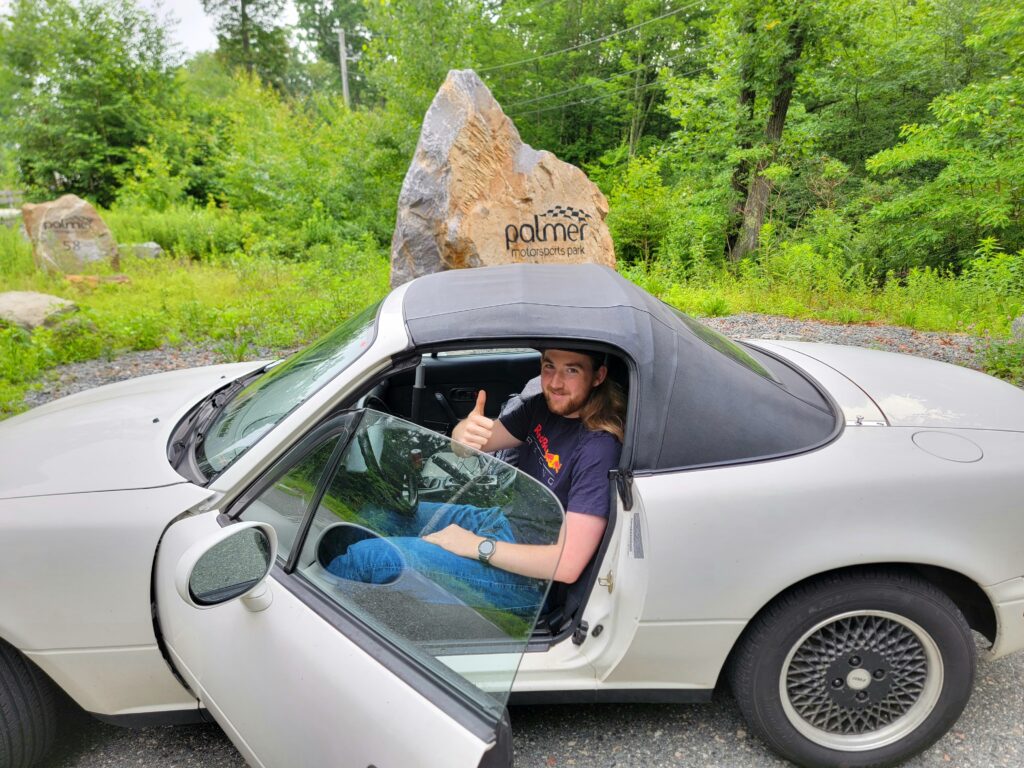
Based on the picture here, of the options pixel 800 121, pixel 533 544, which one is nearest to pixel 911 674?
pixel 533 544

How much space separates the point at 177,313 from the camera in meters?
7.67

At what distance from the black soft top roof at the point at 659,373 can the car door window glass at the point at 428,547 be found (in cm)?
43

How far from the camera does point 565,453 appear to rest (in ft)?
6.80

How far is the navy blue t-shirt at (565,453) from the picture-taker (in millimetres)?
1832

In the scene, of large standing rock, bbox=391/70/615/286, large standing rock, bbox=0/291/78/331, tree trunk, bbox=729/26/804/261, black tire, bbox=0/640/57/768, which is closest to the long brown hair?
black tire, bbox=0/640/57/768

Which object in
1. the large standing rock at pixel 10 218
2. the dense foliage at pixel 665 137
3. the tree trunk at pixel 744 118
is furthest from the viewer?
the large standing rock at pixel 10 218

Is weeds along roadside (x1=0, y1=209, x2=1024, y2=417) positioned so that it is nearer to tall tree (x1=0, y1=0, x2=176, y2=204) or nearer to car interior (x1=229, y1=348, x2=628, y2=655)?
car interior (x1=229, y1=348, x2=628, y2=655)

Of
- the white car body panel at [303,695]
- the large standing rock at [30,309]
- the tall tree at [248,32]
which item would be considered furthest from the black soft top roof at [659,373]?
the tall tree at [248,32]

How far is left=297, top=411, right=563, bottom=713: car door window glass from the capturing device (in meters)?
1.27

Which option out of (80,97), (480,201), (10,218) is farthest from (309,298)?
(80,97)

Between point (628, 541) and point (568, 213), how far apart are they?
6661 millimetres

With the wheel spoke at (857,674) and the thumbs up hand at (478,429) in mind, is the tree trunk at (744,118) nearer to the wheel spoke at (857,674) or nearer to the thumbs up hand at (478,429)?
the thumbs up hand at (478,429)

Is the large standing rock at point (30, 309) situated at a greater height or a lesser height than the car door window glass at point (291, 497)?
greater

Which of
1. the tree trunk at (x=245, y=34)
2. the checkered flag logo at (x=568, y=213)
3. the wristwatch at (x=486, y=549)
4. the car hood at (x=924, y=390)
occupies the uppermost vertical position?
the tree trunk at (x=245, y=34)
